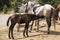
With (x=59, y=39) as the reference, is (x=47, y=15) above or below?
above

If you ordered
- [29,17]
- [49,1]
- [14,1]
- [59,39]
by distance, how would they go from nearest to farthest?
[59,39] → [29,17] → [49,1] → [14,1]

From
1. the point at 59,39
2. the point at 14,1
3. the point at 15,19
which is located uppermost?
the point at 14,1

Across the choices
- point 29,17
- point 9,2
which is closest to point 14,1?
point 9,2

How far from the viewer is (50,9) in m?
10.7

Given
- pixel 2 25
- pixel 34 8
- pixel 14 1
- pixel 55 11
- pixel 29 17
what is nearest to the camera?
pixel 29 17

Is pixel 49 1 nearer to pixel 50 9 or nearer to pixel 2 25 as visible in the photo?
pixel 2 25

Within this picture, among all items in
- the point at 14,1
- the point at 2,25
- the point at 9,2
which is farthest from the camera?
the point at 9,2

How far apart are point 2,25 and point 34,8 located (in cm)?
344

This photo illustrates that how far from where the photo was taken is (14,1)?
2669 cm

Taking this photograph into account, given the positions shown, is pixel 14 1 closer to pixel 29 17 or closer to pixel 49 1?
pixel 49 1

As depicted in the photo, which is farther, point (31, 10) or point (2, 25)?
point (2, 25)

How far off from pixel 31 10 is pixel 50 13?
1729 mm

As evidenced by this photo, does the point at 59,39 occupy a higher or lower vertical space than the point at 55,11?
lower

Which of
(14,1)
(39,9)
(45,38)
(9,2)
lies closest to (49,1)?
(14,1)
